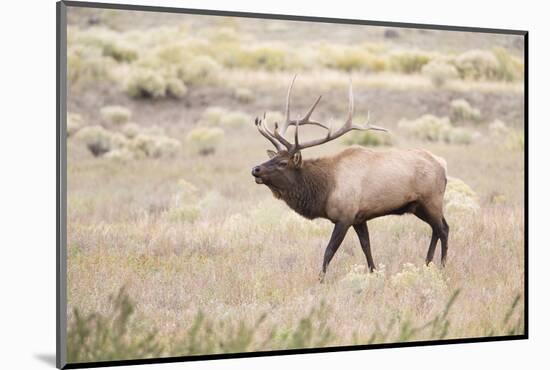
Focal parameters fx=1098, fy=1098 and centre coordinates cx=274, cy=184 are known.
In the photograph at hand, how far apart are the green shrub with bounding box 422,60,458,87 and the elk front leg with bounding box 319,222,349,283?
186 cm

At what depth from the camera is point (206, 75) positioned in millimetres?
10078

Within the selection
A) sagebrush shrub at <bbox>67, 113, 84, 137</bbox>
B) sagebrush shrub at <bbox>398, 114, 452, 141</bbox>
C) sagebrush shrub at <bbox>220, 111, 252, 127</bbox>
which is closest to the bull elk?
sagebrush shrub at <bbox>220, 111, 252, 127</bbox>

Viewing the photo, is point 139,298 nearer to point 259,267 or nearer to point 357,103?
point 259,267

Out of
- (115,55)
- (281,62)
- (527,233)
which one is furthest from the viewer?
(527,233)

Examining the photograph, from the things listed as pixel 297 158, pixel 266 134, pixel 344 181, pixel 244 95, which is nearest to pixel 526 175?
pixel 344 181

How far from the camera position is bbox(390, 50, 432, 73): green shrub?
34.8 ft

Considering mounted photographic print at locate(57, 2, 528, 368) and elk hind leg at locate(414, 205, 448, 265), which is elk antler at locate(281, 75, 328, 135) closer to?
mounted photographic print at locate(57, 2, 528, 368)

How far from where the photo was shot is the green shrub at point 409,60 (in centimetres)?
1061

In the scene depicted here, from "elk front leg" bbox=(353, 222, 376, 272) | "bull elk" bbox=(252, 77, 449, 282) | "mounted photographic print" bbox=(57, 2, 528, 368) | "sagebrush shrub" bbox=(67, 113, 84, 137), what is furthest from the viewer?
"elk front leg" bbox=(353, 222, 376, 272)

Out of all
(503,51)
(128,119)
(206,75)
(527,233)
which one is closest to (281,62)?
(206,75)

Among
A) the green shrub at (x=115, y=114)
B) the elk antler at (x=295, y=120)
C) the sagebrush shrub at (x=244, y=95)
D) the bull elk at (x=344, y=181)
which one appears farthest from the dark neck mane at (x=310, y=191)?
the green shrub at (x=115, y=114)

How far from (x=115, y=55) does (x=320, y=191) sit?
222 centimetres

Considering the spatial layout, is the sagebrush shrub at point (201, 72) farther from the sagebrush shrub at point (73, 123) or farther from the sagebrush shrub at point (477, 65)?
the sagebrush shrub at point (477, 65)

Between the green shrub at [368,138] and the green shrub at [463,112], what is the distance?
813 millimetres
